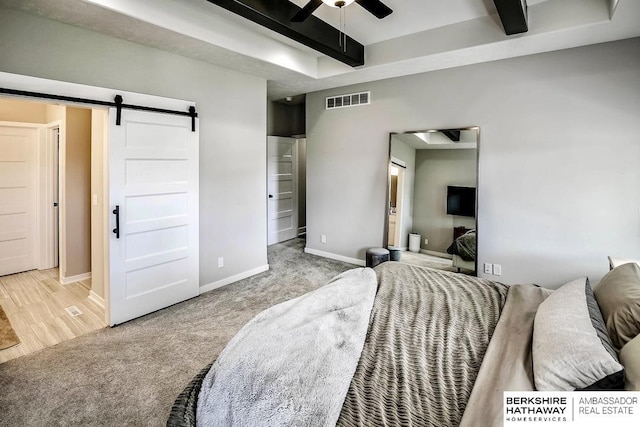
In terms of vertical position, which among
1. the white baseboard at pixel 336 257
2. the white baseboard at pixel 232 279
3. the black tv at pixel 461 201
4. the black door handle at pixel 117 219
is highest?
the black tv at pixel 461 201

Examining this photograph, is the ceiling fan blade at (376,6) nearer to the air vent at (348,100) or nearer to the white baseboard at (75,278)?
the air vent at (348,100)

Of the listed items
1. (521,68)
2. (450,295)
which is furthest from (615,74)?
(450,295)

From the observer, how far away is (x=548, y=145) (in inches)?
139

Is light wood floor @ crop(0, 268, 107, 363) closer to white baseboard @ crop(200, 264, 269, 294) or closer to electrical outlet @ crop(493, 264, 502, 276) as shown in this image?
white baseboard @ crop(200, 264, 269, 294)

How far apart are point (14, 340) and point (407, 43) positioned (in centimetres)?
470

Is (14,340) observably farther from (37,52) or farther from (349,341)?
(349,341)

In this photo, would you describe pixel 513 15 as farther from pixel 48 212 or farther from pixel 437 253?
pixel 48 212

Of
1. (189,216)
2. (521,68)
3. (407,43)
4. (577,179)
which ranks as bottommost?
(189,216)

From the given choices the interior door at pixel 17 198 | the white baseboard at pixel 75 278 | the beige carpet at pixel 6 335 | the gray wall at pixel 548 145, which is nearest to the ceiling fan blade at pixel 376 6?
the gray wall at pixel 548 145

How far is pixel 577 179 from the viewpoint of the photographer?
3.42m

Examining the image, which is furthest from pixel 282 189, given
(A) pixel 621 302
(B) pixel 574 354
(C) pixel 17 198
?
(B) pixel 574 354

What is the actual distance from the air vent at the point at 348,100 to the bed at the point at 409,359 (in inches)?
141

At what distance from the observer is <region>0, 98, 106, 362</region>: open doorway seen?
375 cm

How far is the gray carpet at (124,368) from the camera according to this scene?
80.7 inches
